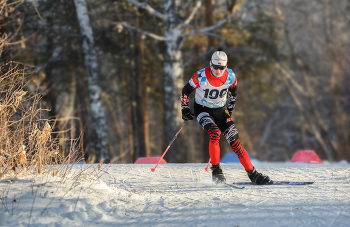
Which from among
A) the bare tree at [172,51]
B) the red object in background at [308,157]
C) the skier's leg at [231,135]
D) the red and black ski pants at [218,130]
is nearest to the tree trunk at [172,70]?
the bare tree at [172,51]

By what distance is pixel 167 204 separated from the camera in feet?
13.4

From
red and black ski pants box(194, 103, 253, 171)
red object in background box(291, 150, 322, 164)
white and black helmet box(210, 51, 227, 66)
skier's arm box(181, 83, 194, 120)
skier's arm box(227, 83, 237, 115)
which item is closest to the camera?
white and black helmet box(210, 51, 227, 66)

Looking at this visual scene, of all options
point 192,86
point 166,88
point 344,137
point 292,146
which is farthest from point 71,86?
point 292,146

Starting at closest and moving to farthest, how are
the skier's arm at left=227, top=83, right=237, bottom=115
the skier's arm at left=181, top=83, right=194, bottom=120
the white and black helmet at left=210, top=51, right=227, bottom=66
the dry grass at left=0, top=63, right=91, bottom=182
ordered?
the dry grass at left=0, top=63, right=91, bottom=182 → the white and black helmet at left=210, top=51, right=227, bottom=66 → the skier's arm at left=227, top=83, right=237, bottom=115 → the skier's arm at left=181, top=83, right=194, bottom=120

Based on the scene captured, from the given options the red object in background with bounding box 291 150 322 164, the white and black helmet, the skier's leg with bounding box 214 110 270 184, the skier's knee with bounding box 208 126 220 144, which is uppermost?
the white and black helmet

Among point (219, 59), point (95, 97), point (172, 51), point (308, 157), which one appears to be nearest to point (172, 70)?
point (172, 51)

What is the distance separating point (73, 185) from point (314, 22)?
23131mm

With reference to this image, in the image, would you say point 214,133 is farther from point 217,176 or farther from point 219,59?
point 219,59

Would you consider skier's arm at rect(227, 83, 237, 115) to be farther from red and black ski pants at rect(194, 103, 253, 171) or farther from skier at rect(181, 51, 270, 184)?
red and black ski pants at rect(194, 103, 253, 171)

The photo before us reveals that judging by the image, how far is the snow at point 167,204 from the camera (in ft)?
11.5

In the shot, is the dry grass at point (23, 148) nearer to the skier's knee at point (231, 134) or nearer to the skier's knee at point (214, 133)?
the skier's knee at point (214, 133)

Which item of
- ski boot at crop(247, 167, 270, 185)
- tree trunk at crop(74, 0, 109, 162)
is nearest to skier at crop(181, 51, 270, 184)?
ski boot at crop(247, 167, 270, 185)

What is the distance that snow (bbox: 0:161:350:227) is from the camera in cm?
351

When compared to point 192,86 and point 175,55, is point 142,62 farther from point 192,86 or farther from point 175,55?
point 192,86
